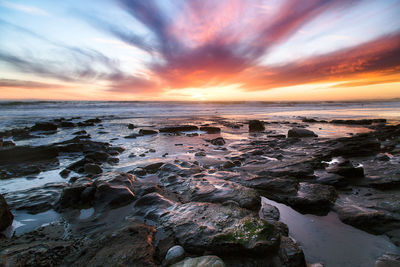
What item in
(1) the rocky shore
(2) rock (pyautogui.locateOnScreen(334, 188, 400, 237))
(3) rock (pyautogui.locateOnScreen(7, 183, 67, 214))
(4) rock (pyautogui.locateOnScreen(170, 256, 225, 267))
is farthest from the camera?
(3) rock (pyautogui.locateOnScreen(7, 183, 67, 214))

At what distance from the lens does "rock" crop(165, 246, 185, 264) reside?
Answer: 2146 millimetres

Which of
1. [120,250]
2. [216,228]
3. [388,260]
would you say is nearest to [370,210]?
[388,260]

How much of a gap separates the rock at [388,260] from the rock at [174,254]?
7.20ft

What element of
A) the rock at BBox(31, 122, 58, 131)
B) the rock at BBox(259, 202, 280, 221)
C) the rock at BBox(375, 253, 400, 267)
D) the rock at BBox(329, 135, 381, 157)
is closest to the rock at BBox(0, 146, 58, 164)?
the rock at BBox(259, 202, 280, 221)

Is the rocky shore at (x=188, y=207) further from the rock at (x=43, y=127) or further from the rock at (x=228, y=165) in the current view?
the rock at (x=43, y=127)

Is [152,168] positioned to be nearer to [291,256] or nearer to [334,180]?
[291,256]

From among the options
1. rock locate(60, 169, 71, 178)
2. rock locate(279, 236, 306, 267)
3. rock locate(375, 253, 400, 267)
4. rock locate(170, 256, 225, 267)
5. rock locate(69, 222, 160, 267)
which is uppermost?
rock locate(170, 256, 225, 267)

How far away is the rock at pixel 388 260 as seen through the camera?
205 cm

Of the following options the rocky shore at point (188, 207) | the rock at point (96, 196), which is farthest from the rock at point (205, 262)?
the rock at point (96, 196)

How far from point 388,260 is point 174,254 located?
2449 millimetres

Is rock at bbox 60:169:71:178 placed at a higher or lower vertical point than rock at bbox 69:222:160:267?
lower

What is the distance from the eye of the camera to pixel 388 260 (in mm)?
2121

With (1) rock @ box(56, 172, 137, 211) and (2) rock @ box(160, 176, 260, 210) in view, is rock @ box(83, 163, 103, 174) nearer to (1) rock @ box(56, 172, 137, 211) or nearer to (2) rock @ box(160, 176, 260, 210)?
(1) rock @ box(56, 172, 137, 211)

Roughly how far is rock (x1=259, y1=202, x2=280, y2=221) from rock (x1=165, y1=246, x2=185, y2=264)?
1472 mm
